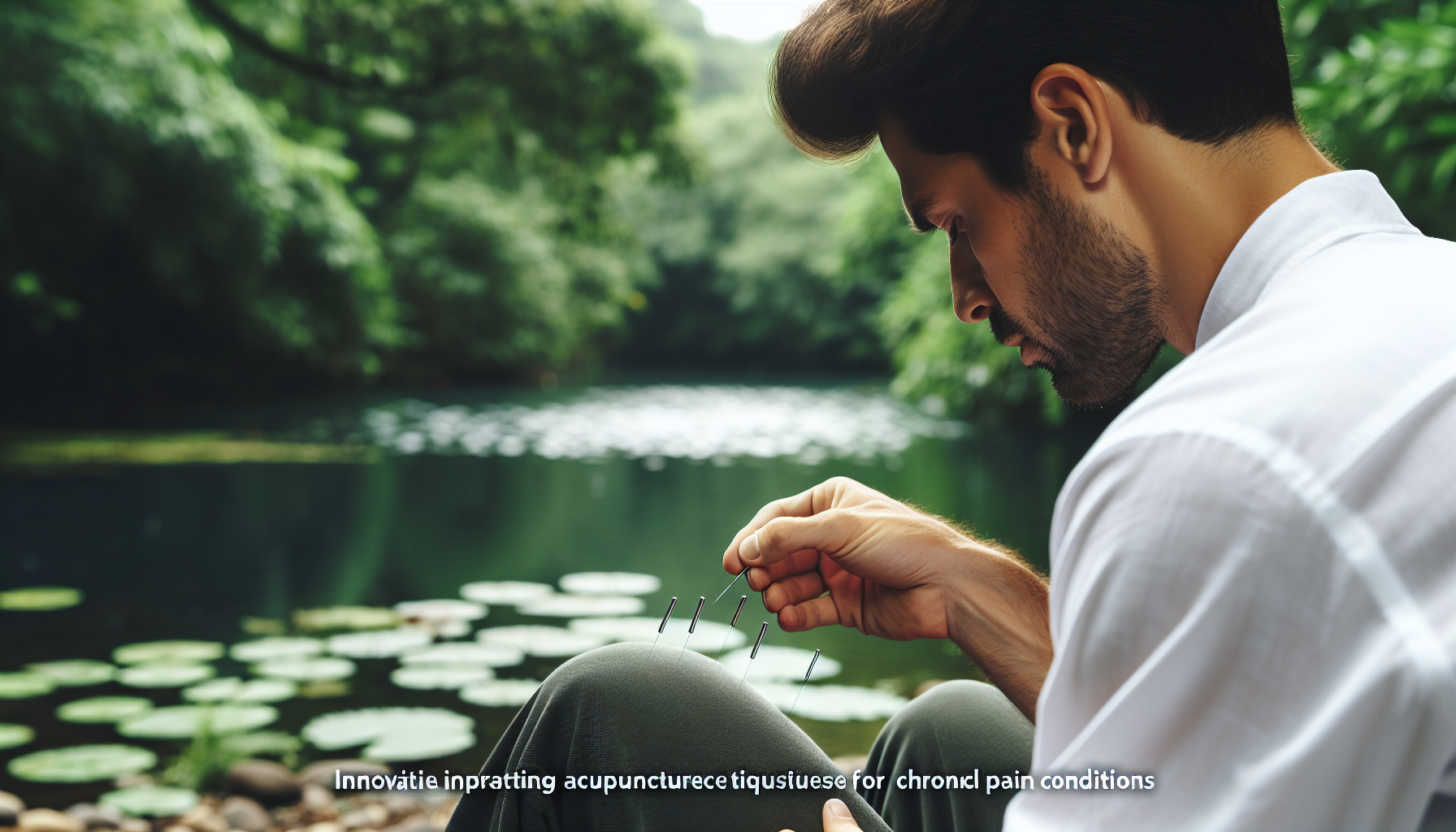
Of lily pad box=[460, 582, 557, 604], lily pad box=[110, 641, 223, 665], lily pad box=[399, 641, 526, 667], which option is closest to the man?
lily pad box=[399, 641, 526, 667]

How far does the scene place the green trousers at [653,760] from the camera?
98cm

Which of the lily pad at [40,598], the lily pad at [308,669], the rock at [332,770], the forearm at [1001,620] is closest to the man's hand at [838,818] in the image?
the forearm at [1001,620]

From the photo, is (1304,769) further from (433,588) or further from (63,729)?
(433,588)

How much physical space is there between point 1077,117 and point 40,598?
387cm

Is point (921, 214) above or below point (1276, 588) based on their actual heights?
above

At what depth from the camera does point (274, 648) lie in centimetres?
308

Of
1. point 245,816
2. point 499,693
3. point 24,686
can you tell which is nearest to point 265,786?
point 245,816

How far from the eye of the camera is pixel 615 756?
0.99 m

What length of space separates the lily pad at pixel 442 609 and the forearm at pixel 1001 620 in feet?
8.52

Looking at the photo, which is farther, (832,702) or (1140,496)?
(832,702)

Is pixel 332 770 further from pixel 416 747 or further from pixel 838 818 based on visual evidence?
pixel 838 818

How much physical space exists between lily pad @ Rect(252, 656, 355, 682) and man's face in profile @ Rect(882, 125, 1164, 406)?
2.22m

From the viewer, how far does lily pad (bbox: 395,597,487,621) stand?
3393 millimetres

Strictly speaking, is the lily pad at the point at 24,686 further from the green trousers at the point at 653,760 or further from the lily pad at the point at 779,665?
the green trousers at the point at 653,760
